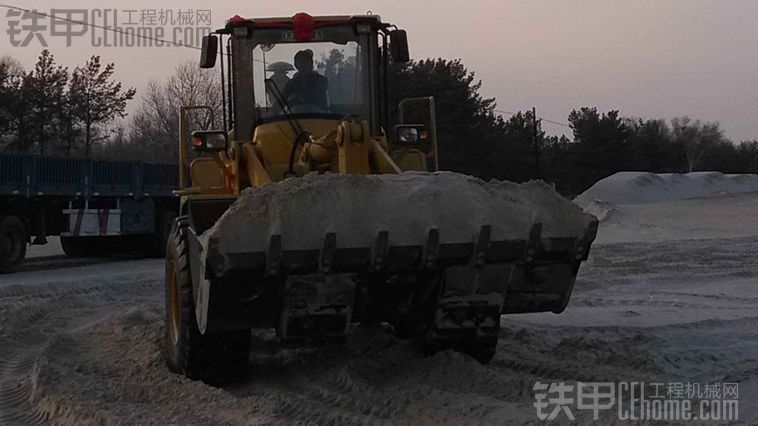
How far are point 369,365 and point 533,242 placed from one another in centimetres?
173

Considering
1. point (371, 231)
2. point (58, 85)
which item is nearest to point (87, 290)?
point (371, 231)

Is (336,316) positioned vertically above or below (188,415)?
above

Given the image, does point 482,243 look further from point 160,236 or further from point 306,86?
point 160,236

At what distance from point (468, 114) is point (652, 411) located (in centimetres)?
4178

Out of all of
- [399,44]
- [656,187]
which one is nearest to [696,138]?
[656,187]

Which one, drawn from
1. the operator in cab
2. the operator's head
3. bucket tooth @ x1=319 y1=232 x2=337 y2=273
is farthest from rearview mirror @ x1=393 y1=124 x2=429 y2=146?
bucket tooth @ x1=319 y1=232 x2=337 y2=273

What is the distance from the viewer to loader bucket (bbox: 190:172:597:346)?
17.0ft

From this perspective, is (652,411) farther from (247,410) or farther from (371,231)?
(247,410)

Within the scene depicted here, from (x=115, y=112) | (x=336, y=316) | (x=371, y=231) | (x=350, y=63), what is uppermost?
(x=115, y=112)

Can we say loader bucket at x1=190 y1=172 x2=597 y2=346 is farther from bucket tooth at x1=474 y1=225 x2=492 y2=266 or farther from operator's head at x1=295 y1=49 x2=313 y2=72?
operator's head at x1=295 y1=49 x2=313 y2=72

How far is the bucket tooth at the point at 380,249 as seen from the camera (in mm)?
5195

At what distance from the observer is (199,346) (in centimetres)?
619

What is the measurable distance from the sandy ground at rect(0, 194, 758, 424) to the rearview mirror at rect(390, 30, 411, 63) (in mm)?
2309

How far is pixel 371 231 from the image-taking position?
17.2 feet
